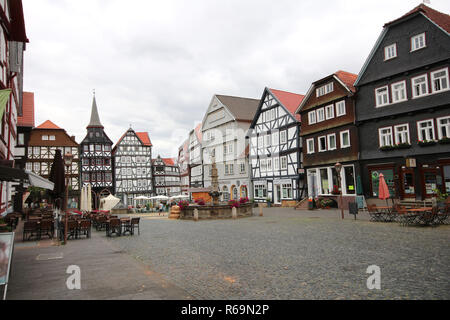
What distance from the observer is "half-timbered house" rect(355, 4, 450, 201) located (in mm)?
20031

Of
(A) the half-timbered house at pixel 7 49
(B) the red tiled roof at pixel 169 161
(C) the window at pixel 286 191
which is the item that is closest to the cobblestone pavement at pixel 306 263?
(A) the half-timbered house at pixel 7 49

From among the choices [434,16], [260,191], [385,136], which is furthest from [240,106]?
[434,16]

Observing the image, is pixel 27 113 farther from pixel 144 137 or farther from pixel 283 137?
pixel 144 137

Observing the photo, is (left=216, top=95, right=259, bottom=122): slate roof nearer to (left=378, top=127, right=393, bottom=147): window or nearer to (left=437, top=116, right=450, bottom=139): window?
(left=378, top=127, right=393, bottom=147): window

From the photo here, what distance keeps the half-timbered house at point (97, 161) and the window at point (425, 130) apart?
49143 millimetres

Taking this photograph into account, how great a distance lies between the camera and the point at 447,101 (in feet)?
64.1

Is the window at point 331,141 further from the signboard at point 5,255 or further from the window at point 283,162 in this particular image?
the signboard at point 5,255

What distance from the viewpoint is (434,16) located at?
69.4ft

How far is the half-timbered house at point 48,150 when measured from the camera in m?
49.2

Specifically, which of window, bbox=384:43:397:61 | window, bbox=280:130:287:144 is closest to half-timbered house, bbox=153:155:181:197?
window, bbox=280:130:287:144

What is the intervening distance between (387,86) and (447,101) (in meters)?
4.55

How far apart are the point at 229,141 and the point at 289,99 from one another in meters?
10.5
